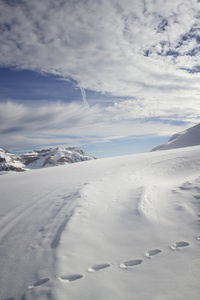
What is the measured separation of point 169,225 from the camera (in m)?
3.23

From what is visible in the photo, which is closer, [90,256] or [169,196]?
[90,256]

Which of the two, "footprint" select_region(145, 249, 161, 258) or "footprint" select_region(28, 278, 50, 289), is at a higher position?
"footprint" select_region(28, 278, 50, 289)

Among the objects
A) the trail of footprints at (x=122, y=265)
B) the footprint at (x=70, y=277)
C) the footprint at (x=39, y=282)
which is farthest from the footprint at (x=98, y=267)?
the footprint at (x=39, y=282)

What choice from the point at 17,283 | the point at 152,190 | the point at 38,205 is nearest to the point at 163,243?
the point at 17,283

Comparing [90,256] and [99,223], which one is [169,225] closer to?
[99,223]

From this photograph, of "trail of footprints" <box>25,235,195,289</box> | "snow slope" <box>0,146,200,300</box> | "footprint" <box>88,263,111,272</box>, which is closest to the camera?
"snow slope" <box>0,146,200,300</box>

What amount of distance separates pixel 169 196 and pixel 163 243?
241cm

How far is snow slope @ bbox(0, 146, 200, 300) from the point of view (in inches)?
75.6

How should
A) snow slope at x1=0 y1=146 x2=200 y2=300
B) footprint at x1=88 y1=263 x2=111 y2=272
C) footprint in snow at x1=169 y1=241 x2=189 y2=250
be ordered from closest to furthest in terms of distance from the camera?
1. snow slope at x1=0 y1=146 x2=200 y2=300
2. footprint at x1=88 y1=263 x2=111 y2=272
3. footprint in snow at x1=169 y1=241 x2=189 y2=250

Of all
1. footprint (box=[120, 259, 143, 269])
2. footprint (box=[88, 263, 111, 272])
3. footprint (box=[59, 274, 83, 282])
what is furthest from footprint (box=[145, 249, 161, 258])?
footprint (box=[59, 274, 83, 282])

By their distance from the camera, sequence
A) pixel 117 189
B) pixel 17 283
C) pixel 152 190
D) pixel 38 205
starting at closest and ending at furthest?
pixel 17 283 < pixel 38 205 < pixel 152 190 < pixel 117 189

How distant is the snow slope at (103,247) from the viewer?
75.6 inches

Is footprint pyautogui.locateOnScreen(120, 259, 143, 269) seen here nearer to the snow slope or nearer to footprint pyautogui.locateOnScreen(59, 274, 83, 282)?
the snow slope

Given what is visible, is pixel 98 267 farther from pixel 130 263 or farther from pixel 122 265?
pixel 130 263
